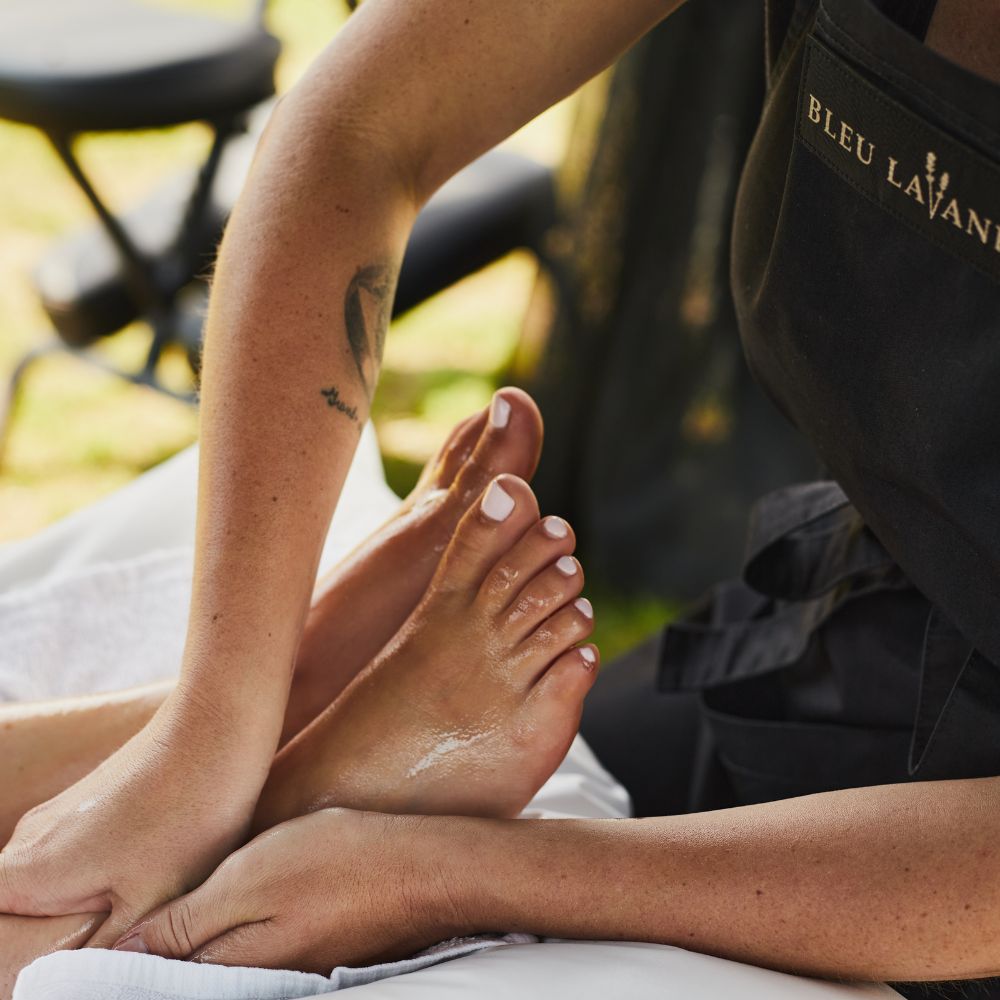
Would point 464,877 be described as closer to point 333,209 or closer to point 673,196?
point 333,209

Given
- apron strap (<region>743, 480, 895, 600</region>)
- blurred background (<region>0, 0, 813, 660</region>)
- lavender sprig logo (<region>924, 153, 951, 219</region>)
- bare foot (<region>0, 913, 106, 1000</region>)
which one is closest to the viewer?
lavender sprig logo (<region>924, 153, 951, 219</region>)

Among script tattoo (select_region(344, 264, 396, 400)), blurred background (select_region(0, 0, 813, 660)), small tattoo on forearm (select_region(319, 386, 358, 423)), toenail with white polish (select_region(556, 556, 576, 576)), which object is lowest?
blurred background (select_region(0, 0, 813, 660))


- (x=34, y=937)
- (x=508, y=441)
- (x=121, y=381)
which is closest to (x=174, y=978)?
Result: (x=34, y=937)

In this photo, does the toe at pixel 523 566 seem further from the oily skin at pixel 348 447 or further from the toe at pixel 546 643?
the oily skin at pixel 348 447

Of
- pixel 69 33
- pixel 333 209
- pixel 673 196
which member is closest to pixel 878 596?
pixel 333 209

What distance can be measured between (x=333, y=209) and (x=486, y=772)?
414mm

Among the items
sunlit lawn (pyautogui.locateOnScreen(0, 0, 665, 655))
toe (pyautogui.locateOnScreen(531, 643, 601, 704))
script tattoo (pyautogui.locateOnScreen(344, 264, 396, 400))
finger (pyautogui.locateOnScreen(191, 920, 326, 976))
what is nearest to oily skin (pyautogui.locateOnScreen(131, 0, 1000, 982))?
finger (pyautogui.locateOnScreen(191, 920, 326, 976))

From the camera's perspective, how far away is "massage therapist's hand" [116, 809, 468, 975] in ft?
2.50

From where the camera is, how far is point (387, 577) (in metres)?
1.03

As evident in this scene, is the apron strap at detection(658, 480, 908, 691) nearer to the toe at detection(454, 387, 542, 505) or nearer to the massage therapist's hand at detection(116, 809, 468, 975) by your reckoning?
→ the toe at detection(454, 387, 542, 505)

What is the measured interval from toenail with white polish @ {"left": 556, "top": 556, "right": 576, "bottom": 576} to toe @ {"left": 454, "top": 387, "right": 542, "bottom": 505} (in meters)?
0.12

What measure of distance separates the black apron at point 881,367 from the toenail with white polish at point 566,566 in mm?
197

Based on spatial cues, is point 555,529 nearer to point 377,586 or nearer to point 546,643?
point 546,643

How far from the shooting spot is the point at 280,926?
0.76 meters
